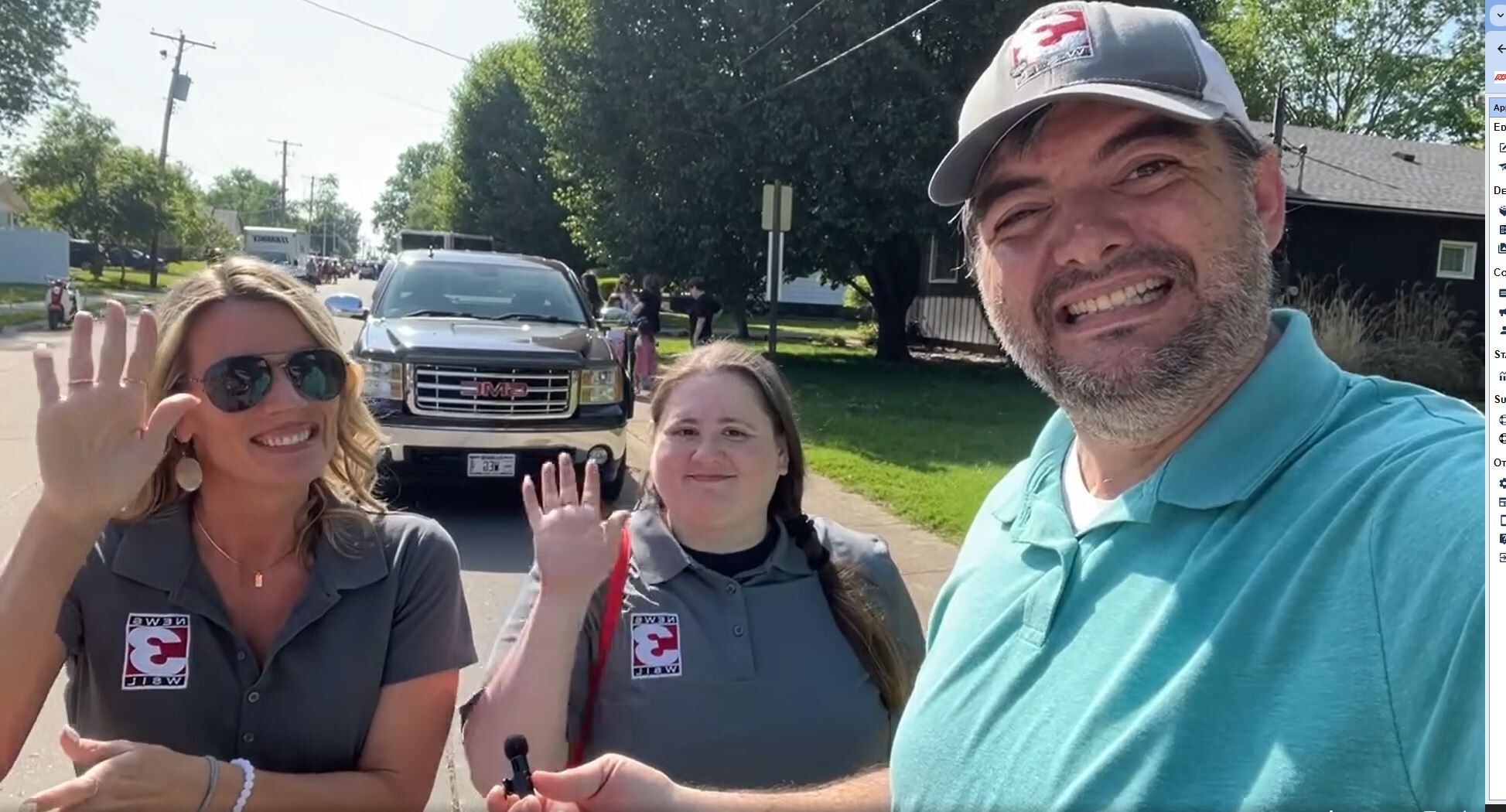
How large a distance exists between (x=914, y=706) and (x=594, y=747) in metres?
0.81

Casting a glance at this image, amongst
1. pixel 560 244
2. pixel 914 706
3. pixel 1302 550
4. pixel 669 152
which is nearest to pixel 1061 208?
pixel 1302 550

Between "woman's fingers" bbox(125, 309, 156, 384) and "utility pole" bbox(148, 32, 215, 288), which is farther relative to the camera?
"utility pole" bbox(148, 32, 215, 288)

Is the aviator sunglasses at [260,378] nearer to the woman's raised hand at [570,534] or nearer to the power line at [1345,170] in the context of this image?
the woman's raised hand at [570,534]

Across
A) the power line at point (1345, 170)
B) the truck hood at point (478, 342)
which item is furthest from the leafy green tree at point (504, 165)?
the truck hood at point (478, 342)

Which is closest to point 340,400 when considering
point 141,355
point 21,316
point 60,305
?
point 141,355

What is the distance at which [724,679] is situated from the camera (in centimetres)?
227

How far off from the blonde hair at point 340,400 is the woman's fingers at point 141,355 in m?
0.22

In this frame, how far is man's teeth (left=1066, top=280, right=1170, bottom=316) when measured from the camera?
1596 mm

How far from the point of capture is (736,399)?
8.52 feet

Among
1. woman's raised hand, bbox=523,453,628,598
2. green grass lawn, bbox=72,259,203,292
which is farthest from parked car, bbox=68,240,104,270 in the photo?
woman's raised hand, bbox=523,453,628,598

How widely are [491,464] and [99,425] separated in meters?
6.00

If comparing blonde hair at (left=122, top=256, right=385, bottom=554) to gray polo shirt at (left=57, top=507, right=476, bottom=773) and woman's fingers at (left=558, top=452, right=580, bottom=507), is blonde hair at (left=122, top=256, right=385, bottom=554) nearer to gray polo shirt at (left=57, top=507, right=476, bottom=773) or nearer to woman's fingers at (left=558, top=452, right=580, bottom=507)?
gray polo shirt at (left=57, top=507, right=476, bottom=773)

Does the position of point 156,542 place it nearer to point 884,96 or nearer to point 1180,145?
point 1180,145

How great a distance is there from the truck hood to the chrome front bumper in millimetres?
527
